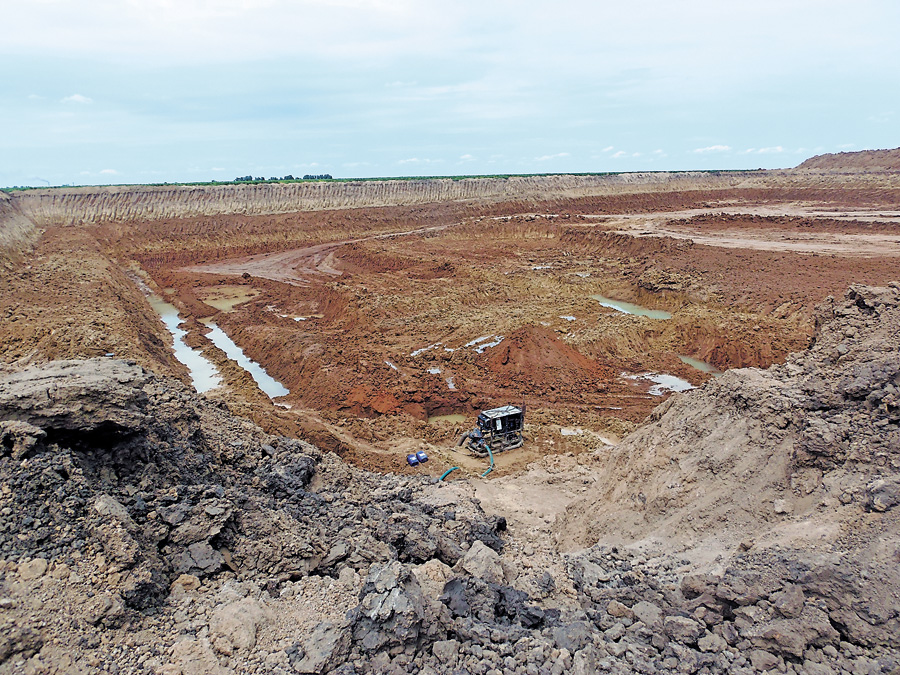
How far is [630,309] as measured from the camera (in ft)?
95.7

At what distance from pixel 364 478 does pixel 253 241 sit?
47.5 m

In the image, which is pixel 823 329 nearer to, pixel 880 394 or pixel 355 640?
pixel 880 394

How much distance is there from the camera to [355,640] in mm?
5078

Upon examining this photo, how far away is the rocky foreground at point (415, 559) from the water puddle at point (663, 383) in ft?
30.3

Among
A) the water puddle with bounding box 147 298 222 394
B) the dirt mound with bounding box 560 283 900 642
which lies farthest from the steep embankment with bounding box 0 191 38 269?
the dirt mound with bounding box 560 283 900 642

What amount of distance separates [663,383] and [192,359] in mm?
19603

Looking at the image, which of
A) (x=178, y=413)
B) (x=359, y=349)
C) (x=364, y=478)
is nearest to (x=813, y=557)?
(x=364, y=478)

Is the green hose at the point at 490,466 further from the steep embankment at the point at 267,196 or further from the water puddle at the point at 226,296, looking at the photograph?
the steep embankment at the point at 267,196

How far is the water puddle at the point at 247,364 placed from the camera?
1961cm

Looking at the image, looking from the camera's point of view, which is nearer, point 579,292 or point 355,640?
point 355,640

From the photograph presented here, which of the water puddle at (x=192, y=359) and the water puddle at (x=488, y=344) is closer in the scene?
the water puddle at (x=192, y=359)

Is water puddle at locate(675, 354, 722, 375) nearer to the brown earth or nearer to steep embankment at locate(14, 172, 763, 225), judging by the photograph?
the brown earth

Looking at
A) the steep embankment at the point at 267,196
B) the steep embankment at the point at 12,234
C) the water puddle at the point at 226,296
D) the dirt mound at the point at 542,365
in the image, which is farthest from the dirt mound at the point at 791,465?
the steep embankment at the point at 267,196

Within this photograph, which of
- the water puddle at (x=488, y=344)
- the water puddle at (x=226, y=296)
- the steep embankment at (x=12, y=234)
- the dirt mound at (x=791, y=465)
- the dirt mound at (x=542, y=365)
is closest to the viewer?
the dirt mound at (x=791, y=465)
